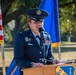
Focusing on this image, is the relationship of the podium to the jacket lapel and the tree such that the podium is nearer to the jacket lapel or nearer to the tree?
the jacket lapel

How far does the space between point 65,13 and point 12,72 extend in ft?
40.5

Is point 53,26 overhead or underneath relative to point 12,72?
overhead

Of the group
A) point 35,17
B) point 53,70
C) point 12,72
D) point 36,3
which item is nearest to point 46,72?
point 53,70

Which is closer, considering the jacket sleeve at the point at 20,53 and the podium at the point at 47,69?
the podium at the point at 47,69

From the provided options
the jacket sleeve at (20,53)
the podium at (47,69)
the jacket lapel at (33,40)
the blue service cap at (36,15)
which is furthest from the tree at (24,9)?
the podium at (47,69)

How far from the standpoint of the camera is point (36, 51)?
3516mm

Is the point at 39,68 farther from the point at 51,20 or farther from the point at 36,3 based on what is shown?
the point at 36,3

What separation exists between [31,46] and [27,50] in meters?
0.07

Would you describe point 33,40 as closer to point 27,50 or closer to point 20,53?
point 27,50

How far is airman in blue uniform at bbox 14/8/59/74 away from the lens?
339 centimetres

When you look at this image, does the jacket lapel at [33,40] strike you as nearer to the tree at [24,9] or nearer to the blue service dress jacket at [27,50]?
the blue service dress jacket at [27,50]

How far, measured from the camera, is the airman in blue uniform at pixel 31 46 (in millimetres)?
3391

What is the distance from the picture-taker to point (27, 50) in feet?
11.4

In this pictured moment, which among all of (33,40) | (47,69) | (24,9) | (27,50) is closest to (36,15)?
(33,40)
